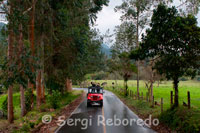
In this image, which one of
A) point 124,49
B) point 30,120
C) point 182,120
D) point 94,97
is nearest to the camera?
point 182,120

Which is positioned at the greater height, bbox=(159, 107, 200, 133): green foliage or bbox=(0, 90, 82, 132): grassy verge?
bbox=(159, 107, 200, 133): green foliage

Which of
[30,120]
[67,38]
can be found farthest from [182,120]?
[67,38]

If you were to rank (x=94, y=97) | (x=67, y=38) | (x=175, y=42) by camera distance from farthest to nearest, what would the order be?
(x=94, y=97)
(x=67, y=38)
(x=175, y=42)

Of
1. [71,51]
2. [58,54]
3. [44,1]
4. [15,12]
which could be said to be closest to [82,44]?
[71,51]

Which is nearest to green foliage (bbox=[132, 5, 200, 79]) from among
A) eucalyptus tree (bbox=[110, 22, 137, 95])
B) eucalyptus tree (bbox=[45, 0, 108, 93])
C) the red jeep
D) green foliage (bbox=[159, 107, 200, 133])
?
green foliage (bbox=[159, 107, 200, 133])

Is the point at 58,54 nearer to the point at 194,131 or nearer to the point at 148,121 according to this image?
the point at 148,121

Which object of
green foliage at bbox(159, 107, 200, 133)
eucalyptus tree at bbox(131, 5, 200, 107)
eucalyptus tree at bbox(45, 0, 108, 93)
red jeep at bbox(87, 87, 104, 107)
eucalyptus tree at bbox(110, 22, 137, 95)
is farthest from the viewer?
eucalyptus tree at bbox(110, 22, 137, 95)

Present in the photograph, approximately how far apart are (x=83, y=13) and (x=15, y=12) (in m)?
11.9

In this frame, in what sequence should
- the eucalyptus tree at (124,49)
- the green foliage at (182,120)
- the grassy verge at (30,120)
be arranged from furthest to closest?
the eucalyptus tree at (124,49) < the grassy verge at (30,120) < the green foliage at (182,120)

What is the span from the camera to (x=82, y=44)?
1977 centimetres

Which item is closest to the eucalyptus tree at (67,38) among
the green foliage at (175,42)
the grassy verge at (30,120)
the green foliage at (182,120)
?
the grassy verge at (30,120)

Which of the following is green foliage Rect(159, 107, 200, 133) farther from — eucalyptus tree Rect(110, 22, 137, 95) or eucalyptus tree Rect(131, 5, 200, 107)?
eucalyptus tree Rect(110, 22, 137, 95)

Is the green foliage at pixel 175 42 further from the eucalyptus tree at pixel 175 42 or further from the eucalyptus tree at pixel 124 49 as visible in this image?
the eucalyptus tree at pixel 124 49

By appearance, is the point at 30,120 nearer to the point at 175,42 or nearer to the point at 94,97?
the point at 94,97
